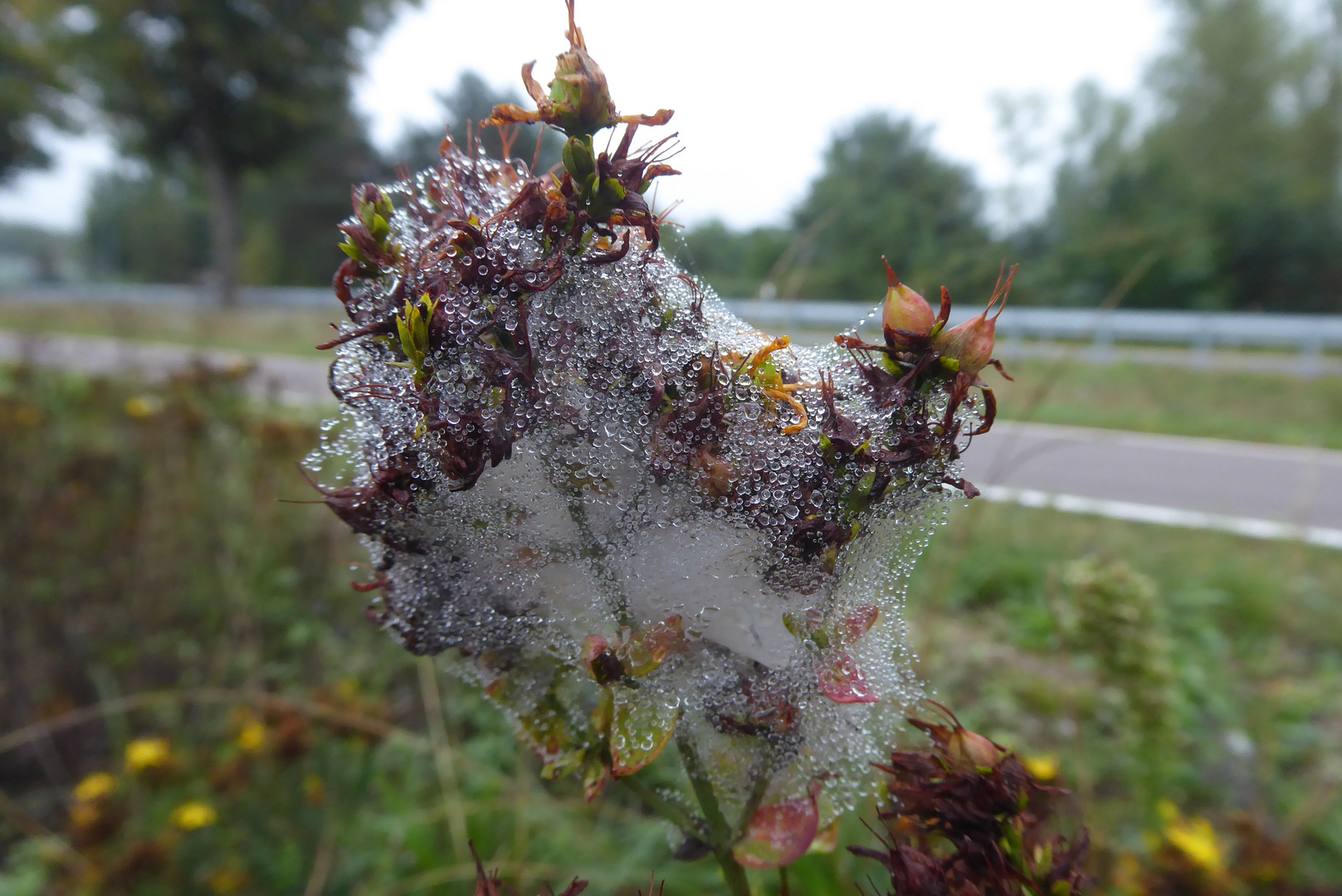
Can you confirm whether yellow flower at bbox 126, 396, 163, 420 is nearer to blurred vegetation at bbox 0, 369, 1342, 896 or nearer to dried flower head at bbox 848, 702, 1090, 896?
blurred vegetation at bbox 0, 369, 1342, 896

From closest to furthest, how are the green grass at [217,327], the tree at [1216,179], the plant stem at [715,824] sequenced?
the plant stem at [715,824] < the tree at [1216,179] < the green grass at [217,327]

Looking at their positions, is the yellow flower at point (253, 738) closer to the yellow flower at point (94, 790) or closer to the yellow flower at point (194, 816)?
the yellow flower at point (194, 816)

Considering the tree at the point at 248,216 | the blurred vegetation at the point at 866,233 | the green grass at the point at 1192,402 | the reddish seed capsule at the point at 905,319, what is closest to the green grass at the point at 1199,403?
the green grass at the point at 1192,402

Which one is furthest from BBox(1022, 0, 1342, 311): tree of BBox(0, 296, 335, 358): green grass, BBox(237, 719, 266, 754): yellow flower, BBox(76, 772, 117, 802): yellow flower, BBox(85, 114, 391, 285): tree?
BBox(85, 114, 391, 285): tree

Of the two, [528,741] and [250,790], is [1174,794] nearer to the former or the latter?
[528,741]

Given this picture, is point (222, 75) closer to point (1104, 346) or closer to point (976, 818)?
point (1104, 346)

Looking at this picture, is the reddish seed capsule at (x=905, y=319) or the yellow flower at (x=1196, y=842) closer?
the reddish seed capsule at (x=905, y=319)

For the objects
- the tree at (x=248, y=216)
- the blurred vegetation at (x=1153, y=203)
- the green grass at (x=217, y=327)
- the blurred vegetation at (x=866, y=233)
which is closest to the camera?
the blurred vegetation at (x=866, y=233)

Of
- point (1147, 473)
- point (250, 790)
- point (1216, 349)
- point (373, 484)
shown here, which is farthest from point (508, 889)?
point (1216, 349)
